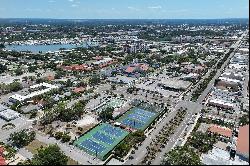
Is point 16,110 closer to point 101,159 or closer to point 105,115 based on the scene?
point 105,115

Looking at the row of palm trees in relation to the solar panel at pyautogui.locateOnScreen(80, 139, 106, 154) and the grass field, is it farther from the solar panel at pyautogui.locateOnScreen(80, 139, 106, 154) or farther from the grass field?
the grass field

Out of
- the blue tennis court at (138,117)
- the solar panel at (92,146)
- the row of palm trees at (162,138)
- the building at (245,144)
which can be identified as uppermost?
the building at (245,144)

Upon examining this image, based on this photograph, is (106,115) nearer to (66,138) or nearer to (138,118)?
(138,118)

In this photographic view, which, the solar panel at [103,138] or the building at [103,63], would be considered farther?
the building at [103,63]

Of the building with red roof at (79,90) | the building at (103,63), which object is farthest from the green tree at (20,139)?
the building at (103,63)

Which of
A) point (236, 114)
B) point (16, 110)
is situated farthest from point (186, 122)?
→ point (16, 110)

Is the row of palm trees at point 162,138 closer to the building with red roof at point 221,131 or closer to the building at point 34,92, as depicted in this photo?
A: the building with red roof at point 221,131
